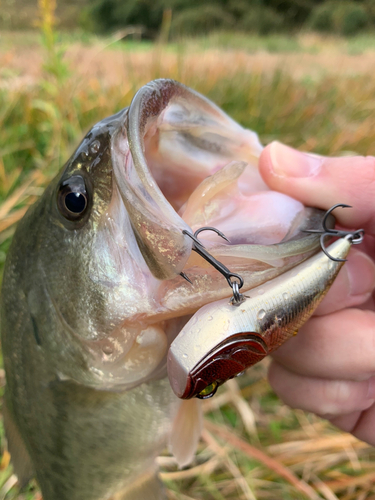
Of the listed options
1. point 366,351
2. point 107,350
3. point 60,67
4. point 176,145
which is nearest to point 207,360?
point 107,350

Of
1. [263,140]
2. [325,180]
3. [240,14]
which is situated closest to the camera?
[325,180]

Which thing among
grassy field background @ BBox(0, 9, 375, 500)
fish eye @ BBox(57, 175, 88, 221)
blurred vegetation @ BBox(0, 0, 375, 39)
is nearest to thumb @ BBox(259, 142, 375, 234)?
fish eye @ BBox(57, 175, 88, 221)

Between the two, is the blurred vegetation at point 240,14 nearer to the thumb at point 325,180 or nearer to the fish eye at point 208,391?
the thumb at point 325,180

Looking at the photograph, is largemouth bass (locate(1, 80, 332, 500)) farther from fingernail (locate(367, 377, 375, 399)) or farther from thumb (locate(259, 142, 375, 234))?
fingernail (locate(367, 377, 375, 399))

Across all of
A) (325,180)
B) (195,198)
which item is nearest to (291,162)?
(325,180)

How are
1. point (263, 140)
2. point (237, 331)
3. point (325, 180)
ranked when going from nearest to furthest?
point (237, 331), point (325, 180), point (263, 140)

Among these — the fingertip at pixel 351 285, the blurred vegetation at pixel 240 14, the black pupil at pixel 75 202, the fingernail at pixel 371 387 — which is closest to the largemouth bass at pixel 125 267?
the black pupil at pixel 75 202

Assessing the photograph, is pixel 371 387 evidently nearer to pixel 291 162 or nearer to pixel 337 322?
pixel 337 322
